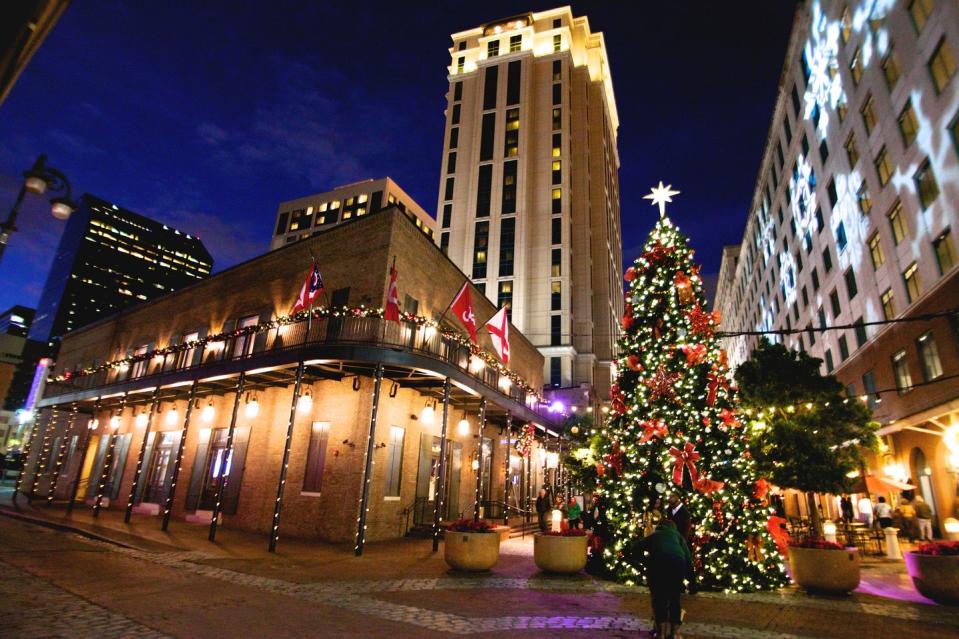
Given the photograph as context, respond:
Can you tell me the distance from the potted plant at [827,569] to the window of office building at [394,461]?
36.7 feet

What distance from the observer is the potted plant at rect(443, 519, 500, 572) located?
1047cm

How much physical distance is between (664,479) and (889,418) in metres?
Answer: 20.0

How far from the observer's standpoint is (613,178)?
259ft

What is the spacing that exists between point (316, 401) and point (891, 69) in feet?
89.5

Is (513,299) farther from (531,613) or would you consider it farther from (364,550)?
(531,613)

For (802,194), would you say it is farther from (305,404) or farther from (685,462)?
(305,404)

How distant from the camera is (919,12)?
18250mm

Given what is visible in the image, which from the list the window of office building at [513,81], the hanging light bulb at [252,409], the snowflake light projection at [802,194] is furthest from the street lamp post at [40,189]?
the window of office building at [513,81]

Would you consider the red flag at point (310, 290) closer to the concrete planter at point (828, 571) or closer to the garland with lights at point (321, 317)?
the garland with lights at point (321, 317)

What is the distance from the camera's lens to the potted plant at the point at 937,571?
8.50 m

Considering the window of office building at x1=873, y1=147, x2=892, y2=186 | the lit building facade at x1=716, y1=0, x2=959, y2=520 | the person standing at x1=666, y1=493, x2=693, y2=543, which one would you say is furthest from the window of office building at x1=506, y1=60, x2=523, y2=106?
the person standing at x1=666, y1=493, x2=693, y2=543

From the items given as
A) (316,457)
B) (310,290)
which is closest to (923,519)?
(316,457)

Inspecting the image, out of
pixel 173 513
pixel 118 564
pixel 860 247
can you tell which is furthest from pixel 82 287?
pixel 860 247

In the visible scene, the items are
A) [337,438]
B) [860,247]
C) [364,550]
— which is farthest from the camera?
[860,247]
